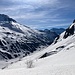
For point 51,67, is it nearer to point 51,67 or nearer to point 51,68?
point 51,67

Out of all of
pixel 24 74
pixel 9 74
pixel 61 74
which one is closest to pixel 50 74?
pixel 61 74

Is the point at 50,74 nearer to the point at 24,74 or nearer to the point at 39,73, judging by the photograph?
the point at 39,73

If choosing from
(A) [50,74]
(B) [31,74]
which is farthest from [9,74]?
(A) [50,74]

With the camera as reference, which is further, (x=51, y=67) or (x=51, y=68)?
(x=51, y=67)

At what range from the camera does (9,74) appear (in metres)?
34.1

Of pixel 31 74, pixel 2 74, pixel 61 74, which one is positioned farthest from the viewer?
pixel 2 74

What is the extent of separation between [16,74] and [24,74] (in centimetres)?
147

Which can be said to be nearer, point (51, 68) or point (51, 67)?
point (51, 68)

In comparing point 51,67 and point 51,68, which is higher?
point 51,68

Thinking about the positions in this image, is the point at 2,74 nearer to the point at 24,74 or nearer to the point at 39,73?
the point at 24,74

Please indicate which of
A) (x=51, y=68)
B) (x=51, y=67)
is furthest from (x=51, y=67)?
(x=51, y=68)

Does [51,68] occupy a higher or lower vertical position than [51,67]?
higher

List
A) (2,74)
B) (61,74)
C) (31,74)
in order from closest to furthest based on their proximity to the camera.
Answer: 1. (61,74)
2. (31,74)
3. (2,74)

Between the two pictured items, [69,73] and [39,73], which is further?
[39,73]
